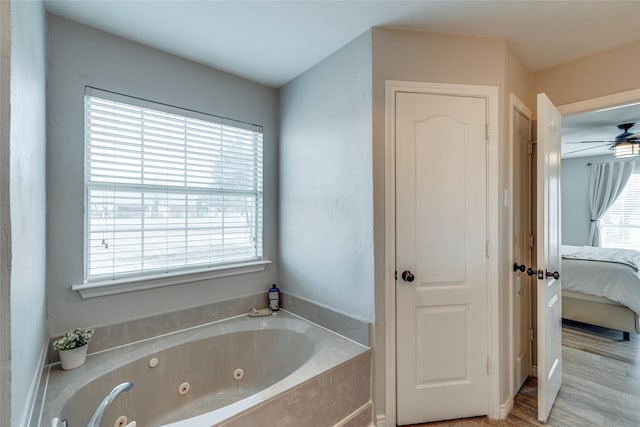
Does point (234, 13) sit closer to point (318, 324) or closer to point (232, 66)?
point (232, 66)

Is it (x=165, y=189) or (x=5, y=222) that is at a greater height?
(x=165, y=189)

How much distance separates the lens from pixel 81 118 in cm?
163

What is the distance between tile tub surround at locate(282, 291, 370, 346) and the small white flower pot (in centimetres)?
129

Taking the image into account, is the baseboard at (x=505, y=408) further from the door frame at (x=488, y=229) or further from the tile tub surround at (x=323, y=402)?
the tile tub surround at (x=323, y=402)

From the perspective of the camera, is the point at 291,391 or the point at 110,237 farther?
the point at 110,237

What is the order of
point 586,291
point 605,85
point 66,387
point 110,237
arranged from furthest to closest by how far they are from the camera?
1. point 586,291
2. point 605,85
3. point 110,237
4. point 66,387

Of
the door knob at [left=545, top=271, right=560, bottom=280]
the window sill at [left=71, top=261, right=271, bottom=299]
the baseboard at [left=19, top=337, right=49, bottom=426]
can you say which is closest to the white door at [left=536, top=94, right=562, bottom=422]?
the door knob at [left=545, top=271, right=560, bottom=280]

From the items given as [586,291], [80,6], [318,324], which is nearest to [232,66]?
[80,6]

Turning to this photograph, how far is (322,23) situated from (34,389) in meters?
2.23

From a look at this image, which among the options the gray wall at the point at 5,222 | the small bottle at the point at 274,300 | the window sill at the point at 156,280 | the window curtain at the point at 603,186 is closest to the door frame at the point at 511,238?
the small bottle at the point at 274,300

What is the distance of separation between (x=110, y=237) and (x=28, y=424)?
94cm

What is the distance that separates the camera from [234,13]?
1.58 metres

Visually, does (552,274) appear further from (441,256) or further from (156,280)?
(156,280)

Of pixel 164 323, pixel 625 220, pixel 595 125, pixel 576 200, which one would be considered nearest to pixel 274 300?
pixel 164 323
